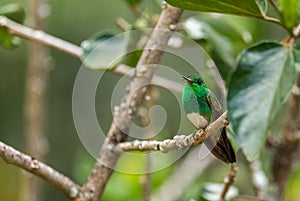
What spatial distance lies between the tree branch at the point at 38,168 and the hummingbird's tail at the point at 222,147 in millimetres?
249

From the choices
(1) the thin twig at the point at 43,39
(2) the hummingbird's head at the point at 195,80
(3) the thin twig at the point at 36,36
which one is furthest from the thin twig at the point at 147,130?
(2) the hummingbird's head at the point at 195,80

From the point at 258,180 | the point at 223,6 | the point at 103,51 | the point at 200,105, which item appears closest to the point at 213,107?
the point at 200,105

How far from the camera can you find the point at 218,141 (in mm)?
803

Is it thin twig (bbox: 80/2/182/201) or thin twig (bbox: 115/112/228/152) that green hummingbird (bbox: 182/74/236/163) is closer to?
thin twig (bbox: 115/112/228/152)

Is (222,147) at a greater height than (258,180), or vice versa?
(222,147)

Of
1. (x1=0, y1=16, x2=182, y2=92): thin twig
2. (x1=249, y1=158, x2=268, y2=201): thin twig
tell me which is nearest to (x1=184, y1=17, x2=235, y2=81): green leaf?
(x1=0, y1=16, x2=182, y2=92): thin twig

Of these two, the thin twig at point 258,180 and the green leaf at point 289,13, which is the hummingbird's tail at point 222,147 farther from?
the thin twig at point 258,180

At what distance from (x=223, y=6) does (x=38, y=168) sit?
1.07ft

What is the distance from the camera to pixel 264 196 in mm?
1281

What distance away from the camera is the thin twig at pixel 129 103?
104cm

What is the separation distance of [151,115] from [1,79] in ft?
11.8

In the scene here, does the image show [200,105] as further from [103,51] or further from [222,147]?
[103,51]

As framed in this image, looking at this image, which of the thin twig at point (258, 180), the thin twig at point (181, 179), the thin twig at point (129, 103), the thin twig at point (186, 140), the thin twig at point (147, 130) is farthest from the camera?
the thin twig at point (181, 179)

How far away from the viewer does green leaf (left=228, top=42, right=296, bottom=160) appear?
0.77 metres
